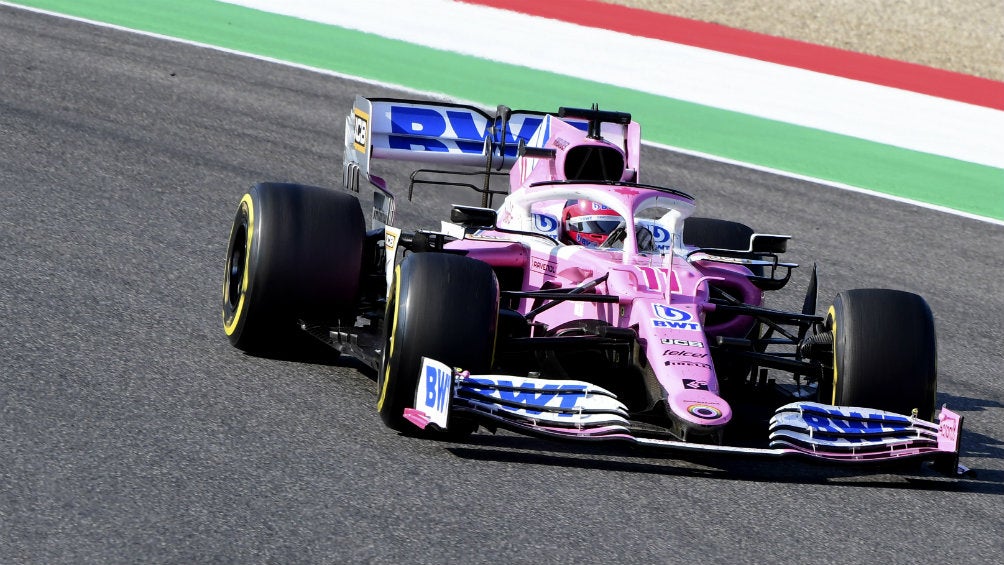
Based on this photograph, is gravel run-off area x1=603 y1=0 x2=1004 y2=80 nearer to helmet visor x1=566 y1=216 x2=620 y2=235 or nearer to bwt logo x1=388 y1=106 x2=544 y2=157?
bwt logo x1=388 y1=106 x2=544 y2=157

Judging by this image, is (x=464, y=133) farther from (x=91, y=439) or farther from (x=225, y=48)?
(x=225, y=48)

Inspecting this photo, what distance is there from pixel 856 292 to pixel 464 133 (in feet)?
9.89

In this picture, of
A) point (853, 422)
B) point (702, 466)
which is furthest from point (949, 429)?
point (702, 466)

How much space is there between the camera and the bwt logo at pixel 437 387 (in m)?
6.48

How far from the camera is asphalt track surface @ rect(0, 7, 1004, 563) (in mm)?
5680

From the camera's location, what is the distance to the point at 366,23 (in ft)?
62.2

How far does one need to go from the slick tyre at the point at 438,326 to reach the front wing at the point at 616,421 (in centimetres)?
10

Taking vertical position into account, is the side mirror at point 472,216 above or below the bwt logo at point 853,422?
above

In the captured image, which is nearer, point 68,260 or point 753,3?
point 68,260

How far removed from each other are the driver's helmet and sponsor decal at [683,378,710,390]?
5.65 feet

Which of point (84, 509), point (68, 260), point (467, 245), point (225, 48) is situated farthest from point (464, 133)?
point (225, 48)

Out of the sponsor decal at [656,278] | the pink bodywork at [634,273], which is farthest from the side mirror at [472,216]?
the sponsor decal at [656,278]

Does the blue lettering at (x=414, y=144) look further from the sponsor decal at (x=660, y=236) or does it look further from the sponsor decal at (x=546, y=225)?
the sponsor decal at (x=660, y=236)

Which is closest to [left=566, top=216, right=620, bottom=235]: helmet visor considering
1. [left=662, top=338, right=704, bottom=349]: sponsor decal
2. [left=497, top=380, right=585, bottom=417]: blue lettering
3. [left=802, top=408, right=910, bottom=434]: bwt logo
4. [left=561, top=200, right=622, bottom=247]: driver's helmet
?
[left=561, top=200, right=622, bottom=247]: driver's helmet
